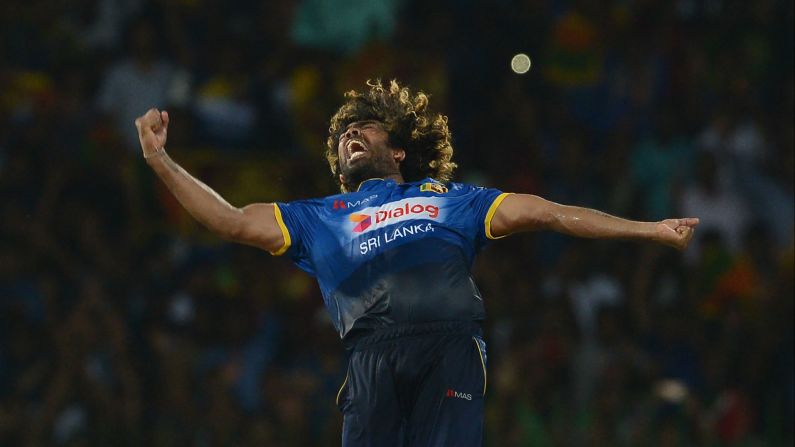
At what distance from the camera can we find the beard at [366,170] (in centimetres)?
630

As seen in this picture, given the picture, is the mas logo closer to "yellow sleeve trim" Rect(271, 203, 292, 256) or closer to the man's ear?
the man's ear

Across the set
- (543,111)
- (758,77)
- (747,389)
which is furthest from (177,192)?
(758,77)

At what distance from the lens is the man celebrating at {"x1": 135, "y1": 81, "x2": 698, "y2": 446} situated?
555cm

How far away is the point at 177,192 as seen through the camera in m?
5.59

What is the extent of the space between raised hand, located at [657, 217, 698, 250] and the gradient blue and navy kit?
75 cm

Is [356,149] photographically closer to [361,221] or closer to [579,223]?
[361,221]

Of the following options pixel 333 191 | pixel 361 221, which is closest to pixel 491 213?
pixel 361 221

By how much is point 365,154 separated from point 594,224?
4.08ft

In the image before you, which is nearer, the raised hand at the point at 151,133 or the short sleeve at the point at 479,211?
the raised hand at the point at 151,133

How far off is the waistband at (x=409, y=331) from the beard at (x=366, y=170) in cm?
92

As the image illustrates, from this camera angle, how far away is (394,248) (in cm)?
573

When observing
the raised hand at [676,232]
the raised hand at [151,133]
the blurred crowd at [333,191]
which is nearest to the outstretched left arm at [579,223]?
the raised hand at [676,232]

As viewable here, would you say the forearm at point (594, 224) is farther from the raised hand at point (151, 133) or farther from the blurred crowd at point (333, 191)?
the blurred crowd at point (333, 191)

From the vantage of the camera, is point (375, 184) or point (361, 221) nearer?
point (361, 221)
